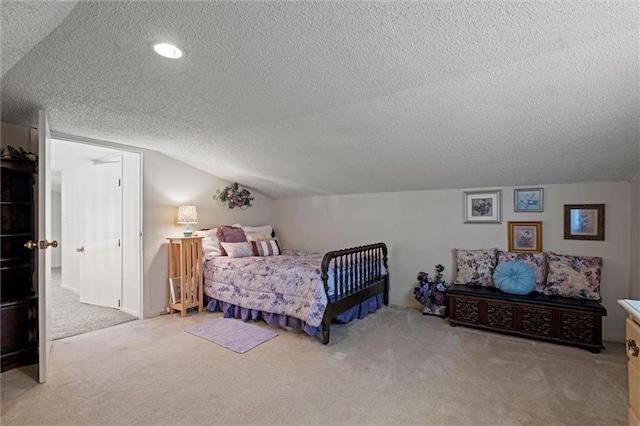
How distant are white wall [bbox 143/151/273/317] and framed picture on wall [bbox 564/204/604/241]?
459 centimetres

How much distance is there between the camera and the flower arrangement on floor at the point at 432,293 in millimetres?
3787

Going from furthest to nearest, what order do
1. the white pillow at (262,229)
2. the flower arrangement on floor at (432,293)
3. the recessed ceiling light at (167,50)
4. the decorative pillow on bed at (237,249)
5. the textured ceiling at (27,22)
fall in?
the white pillow at (262,229)
the decorative pillow on bed at (237,249)
the flower arrangement on floor at (432,293)
the recessed ceiling light at (167,50)
the textured ceiling at (27,22)

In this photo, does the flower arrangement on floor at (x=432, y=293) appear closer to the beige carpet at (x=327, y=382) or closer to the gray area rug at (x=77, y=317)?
the beige carpet at (x=327, y=382)

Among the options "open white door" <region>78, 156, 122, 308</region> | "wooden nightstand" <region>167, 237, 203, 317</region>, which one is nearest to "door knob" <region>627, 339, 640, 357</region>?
"wooden nightstand" <region>167, 237, 203, 317</region>

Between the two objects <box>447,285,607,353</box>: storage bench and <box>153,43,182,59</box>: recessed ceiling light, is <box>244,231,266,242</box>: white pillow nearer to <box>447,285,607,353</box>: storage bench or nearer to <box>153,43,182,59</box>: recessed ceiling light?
<box>447,285,607,353</box>: storage bench

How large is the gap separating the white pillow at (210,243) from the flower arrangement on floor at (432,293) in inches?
110

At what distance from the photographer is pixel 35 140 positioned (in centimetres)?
294

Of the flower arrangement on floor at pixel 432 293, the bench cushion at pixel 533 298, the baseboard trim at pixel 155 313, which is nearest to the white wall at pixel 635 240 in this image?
the bench cushion at pixel 533 298

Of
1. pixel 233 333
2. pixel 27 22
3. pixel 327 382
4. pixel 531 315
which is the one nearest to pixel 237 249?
pixel 233 333

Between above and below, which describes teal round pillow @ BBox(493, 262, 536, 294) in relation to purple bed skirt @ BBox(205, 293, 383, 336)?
above

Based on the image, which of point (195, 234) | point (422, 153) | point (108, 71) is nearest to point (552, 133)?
point (422, 153)

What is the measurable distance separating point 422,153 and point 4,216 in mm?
3884

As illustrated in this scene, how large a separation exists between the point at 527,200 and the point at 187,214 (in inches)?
166

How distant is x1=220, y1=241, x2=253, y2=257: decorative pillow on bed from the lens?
428 centimetres
